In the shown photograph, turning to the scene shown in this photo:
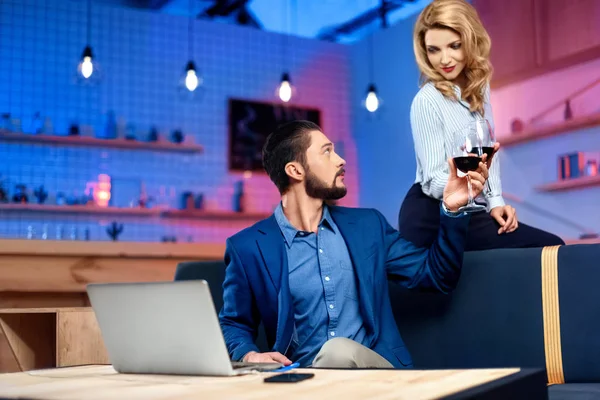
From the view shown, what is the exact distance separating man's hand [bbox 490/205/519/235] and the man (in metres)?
0.28

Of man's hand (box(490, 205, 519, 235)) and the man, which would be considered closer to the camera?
the man

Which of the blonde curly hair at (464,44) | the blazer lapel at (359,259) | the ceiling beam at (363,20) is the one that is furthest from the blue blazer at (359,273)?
the ceiling beam at (363,20)

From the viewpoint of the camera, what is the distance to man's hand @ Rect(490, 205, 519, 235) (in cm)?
236

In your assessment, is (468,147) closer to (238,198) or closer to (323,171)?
(323,171)

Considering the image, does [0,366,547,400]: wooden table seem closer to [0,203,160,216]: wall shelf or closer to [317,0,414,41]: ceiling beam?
[0,203,160,216]: wall shelf

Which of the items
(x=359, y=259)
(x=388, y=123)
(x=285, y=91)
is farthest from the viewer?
(x=388, y=123)

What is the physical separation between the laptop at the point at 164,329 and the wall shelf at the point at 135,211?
517 centimetres

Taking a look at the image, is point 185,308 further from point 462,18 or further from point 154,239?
point 154,239

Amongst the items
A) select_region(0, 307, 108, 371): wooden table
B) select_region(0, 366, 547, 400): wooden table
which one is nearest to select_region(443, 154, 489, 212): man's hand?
select_region(0, 366, 547, 400): wooden table

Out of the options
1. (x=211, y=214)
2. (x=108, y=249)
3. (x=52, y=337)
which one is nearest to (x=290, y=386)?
(x=52, y=337)

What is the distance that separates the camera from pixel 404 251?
231 cm

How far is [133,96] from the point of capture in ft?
22.6

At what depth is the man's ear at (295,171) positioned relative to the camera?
2.44m

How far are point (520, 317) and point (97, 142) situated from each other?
510 centimetres
